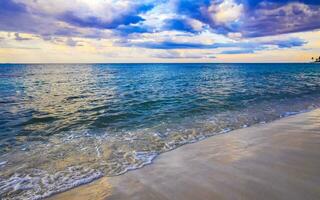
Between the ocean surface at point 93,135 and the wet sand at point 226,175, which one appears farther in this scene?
the ocean surface at point 93,135

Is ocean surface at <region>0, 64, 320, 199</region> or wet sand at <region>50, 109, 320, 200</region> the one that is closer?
wet sand at <region>50, 109, 320, 200</region>

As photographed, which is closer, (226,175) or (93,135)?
(226,175)

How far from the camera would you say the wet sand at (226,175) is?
462 centimetres

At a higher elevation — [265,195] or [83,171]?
[265,195]

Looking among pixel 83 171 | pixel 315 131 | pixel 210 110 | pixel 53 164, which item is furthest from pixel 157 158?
pixel 210 110

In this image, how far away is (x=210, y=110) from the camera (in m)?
15.1

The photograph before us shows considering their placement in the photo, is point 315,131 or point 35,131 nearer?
point 315,131

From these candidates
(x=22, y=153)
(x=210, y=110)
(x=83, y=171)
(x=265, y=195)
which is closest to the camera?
(x=265, y=195)

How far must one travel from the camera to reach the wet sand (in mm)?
4617

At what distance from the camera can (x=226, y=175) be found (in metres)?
5.42

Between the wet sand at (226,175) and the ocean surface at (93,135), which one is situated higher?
the wet sand at (226,175)

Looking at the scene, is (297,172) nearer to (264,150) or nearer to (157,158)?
(264,150)

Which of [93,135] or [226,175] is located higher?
[226,175]

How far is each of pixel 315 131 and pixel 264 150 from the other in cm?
355
